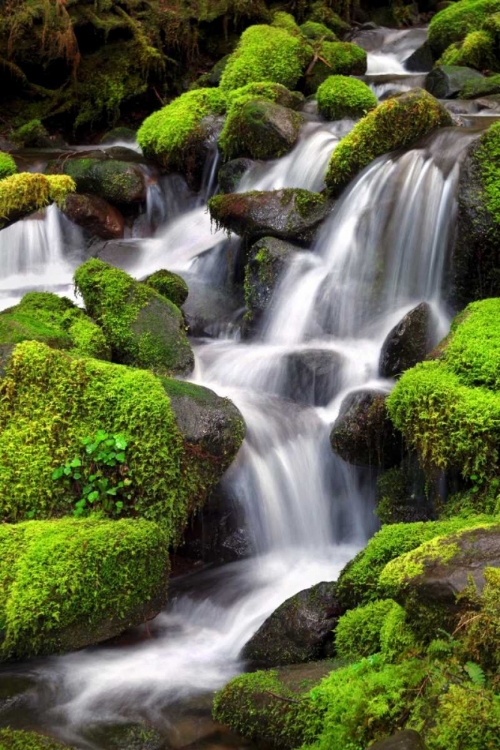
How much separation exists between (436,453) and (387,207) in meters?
3.56

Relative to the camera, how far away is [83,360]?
538cm

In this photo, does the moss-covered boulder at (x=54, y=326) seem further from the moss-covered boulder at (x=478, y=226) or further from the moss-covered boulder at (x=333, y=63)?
the moss-covered boulder at (x=333, y=63)

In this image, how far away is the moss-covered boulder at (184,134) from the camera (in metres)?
10.8

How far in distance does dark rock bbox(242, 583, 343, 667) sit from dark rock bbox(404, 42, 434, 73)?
11.1 metres

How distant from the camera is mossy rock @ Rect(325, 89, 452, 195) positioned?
26.4 feet

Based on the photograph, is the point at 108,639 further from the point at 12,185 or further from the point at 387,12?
the point at 387,12

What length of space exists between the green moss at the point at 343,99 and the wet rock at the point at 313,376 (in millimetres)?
4890

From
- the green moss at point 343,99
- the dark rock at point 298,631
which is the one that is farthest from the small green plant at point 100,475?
the green moss at point 343,99

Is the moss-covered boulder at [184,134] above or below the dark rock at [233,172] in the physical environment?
above

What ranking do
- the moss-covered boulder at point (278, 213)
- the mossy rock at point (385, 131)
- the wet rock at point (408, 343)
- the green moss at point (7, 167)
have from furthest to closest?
the green moss at point (7, 167)
the moss-covered boulder at point (278, 213)
the mossy rock at point (385, 131)
the wet rock at point (408, 343)

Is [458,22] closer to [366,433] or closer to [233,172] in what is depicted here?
[233,172]

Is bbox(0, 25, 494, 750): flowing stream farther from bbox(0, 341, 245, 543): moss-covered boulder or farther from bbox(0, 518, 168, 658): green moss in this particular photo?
bbox(0, 341, 245, 543): moss-covered boulder

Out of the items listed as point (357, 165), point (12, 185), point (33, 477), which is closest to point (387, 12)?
point (357, 165)

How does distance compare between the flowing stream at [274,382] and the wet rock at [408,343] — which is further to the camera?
the wet rock at [408,343]
